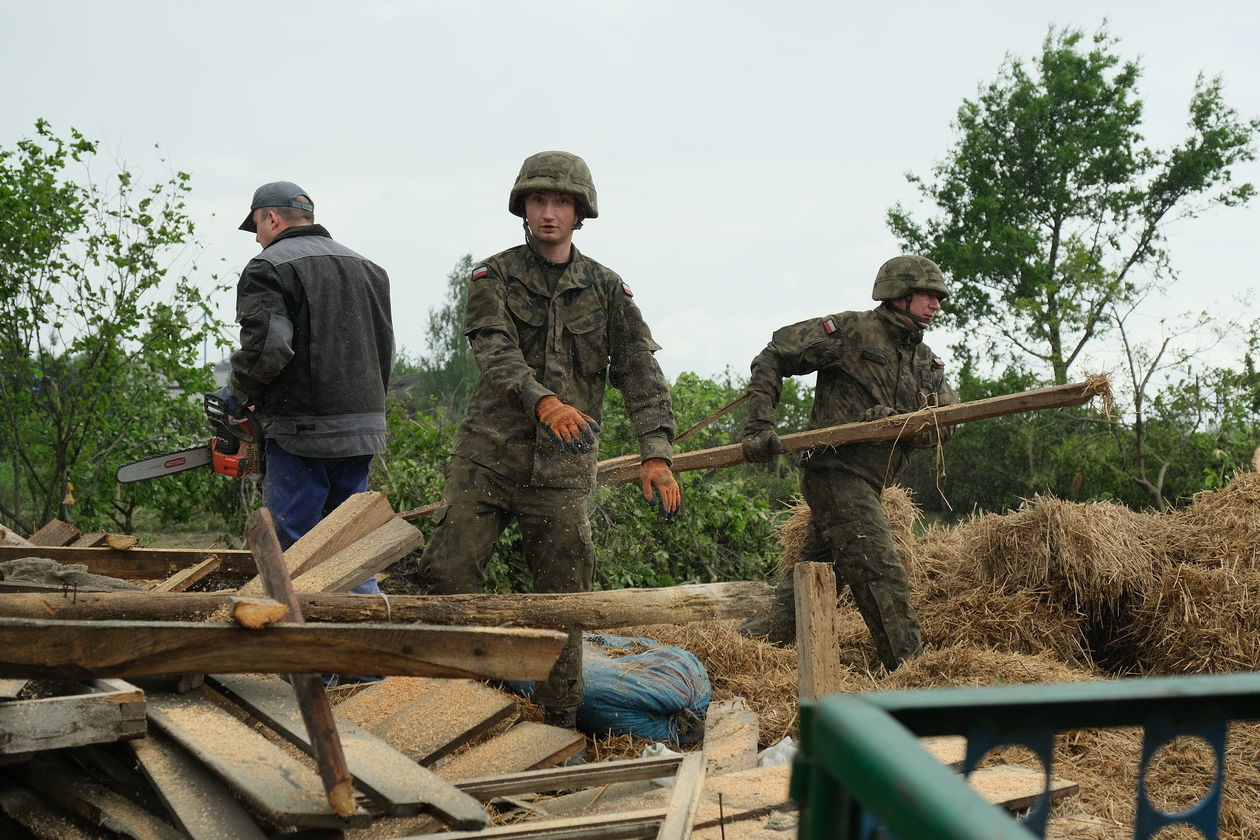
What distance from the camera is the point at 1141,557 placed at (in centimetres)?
691

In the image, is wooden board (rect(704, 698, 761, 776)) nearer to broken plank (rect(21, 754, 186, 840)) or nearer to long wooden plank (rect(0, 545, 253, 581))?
broken plank (rect(21, 754, 186, 840))

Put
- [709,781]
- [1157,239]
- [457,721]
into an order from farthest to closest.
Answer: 1. [1157,239]
2. [457,721]
3. [709,781]

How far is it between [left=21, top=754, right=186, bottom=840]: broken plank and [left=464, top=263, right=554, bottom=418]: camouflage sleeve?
6.90ft

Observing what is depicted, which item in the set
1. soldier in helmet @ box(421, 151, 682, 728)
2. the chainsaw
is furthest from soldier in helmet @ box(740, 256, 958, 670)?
the chainsaw

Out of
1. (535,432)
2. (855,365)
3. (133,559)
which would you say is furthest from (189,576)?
(855,365)

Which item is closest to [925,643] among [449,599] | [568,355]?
[568,355]

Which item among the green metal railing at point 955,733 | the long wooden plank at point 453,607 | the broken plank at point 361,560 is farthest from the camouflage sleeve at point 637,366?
the green metal railing at point 955,733

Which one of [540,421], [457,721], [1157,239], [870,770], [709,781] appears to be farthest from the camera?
[1157,239]

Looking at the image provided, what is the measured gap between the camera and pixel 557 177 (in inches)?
194

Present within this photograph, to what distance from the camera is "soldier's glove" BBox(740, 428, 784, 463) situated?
20.8 ft

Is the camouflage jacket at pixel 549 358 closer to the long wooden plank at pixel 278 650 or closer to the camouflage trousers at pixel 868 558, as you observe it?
the camouflage trousers at pixel 868 558

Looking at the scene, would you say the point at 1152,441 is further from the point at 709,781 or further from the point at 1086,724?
the point at 1086,724

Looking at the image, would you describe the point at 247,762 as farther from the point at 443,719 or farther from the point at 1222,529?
the point at 1222,529

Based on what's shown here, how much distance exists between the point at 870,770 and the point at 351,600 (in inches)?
109
